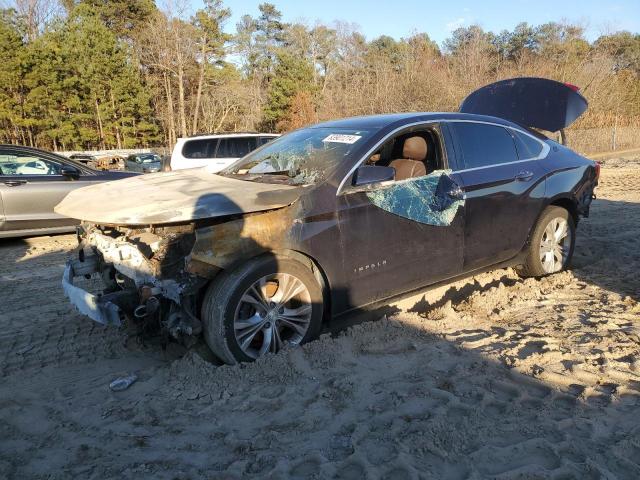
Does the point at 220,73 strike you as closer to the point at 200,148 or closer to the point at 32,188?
the point at 200,148

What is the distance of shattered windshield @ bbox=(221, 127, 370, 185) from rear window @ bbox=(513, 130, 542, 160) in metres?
1.77

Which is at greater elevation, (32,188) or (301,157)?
(301,157)

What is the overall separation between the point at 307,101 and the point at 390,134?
39.4 m

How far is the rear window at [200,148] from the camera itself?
38.5 feet

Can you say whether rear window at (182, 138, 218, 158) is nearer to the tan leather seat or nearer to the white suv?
the white suv

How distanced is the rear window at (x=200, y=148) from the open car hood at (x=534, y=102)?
669 cm

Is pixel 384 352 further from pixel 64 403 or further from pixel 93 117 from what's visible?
pixel 93 117

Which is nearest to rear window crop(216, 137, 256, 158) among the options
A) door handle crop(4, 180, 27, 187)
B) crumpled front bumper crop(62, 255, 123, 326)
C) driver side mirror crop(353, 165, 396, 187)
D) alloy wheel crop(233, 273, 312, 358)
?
door handle crop(4, 180, 27, 187)

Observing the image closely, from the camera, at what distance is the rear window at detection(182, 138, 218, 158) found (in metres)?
11.7

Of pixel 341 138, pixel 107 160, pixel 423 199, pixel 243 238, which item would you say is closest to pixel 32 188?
pixel 341 138

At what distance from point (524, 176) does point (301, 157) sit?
7.10 feet

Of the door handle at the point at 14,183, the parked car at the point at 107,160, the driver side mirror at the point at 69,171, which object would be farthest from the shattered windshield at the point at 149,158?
the door handle at the point at 14,183

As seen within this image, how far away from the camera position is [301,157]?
161 inches

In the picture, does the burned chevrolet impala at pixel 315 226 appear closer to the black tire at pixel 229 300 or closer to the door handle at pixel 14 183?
the black tire at pixel 229 300
